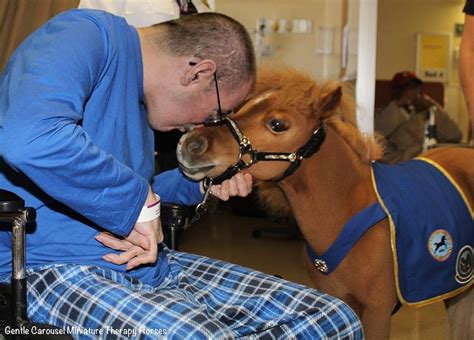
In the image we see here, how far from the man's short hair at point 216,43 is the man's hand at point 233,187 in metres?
0.43

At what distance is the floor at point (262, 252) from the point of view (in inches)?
112

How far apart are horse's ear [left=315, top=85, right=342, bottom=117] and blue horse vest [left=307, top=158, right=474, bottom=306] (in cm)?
24

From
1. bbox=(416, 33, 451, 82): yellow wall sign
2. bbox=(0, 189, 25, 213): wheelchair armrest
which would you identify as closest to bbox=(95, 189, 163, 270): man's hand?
bbox=(0, 189, 25, 213): wheelchair armrest

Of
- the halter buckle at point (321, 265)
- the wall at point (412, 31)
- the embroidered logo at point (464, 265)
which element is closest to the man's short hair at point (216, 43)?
the halter buckle at point (321, 265)

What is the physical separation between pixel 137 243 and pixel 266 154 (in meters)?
0.76

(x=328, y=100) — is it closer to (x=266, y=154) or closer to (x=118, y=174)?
(x=266, y=154)

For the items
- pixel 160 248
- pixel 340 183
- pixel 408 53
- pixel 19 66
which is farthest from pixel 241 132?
pixel 408 53

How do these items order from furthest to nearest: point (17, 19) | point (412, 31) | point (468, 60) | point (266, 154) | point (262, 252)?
point (412, 31), point (262, 252), point (17, 19), point (468, 60), point (266, 154)

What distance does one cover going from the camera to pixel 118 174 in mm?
1018

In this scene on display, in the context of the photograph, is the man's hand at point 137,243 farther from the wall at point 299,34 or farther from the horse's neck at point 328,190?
the wall at point 299,34

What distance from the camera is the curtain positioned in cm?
233

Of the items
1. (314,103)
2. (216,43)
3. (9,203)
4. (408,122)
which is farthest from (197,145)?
(408,122)

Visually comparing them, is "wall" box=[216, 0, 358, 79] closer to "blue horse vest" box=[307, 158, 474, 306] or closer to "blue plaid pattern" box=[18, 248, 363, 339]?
"blue horse vest" box=[307, 158, 474, 306]

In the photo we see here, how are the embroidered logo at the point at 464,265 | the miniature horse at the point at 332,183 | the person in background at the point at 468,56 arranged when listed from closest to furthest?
the miniature horse at the point at 332,183 < the embroidered logo at the point at 464,265 < the person in background at the point at 468,56
